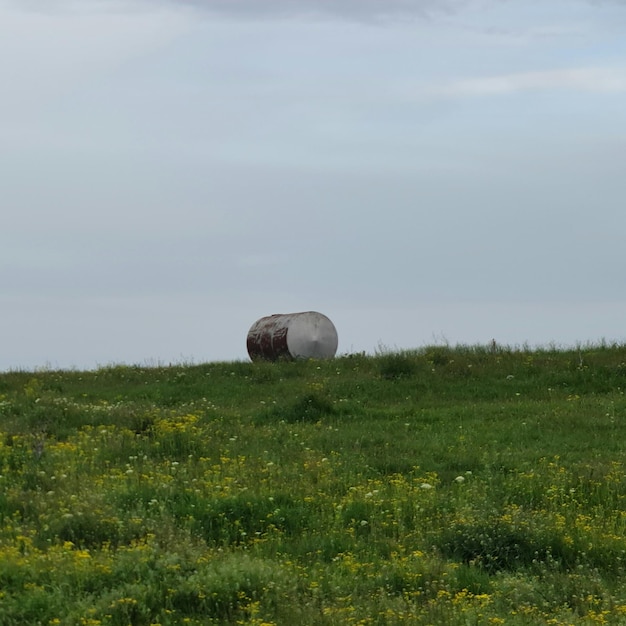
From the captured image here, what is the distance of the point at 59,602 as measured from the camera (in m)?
7.62

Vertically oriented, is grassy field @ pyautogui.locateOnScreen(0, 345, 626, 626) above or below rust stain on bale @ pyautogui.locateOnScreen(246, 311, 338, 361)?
below

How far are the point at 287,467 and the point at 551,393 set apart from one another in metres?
8.93

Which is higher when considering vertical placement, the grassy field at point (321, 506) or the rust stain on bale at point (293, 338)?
the rust stain on bale at point (293, 338)

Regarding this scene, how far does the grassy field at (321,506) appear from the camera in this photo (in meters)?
7.86

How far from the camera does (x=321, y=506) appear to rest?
11.2 meters

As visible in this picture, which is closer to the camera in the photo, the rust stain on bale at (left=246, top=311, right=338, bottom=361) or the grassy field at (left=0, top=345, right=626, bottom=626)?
the grassy field at (left=0, top=345, right=626, bottom=626)

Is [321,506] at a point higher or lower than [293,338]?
lower

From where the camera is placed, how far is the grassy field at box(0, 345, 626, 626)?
25.8ft

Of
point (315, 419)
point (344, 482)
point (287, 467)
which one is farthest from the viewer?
point (315, 419)

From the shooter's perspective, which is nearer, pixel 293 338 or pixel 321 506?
pixel 321 506

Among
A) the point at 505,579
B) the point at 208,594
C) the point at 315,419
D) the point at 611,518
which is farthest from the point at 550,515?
the point at 315,419

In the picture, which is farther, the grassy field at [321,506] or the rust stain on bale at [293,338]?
the rust stain on bale at [293,338]

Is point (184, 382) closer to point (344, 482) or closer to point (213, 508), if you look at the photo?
point (344, 482)

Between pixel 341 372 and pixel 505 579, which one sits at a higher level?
pixel 341 372
